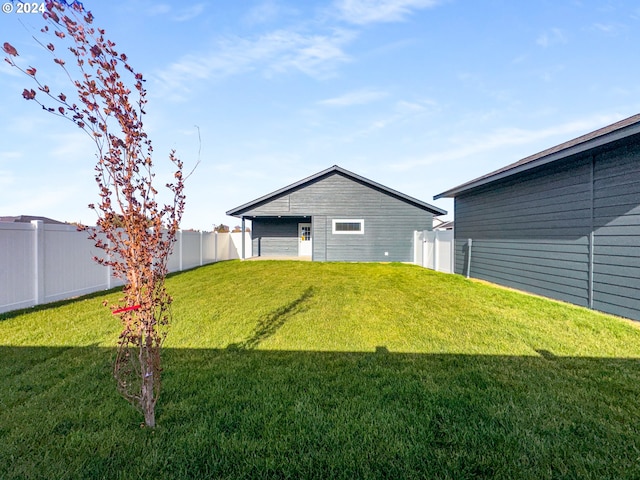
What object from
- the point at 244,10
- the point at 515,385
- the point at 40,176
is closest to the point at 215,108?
the point at 244,10

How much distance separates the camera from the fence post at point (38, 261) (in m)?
5.65

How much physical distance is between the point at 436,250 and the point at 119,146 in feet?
40.1

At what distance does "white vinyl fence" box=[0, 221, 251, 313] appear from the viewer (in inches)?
204

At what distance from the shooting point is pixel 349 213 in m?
15.8

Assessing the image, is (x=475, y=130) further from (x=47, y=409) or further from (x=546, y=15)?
(x=47, y=409)

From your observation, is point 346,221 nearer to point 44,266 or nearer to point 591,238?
point 591,238

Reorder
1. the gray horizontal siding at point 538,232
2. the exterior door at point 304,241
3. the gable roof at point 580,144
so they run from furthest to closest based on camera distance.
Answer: the exterior door at point 304,241 → the gray horizontal siding at point 538,232 → the gable roof at point 580,144

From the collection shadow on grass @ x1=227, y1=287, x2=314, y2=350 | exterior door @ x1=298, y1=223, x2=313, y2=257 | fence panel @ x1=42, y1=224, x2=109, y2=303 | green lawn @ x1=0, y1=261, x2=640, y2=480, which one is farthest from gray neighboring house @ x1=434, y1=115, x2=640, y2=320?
exterior door @ x1=298, y1=223, x2=313, y2=257

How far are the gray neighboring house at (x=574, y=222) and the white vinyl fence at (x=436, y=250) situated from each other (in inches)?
68.3

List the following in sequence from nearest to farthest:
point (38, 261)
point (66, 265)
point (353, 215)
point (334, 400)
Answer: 1. point (334, 400)
2. point (38, 261)
3. point (66, 265)
4. point (353, 215)

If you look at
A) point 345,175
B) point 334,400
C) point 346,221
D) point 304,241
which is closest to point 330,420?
point 334,400

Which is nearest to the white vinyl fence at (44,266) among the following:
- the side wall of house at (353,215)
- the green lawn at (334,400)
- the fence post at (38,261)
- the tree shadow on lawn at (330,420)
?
the fence post at (38,261)

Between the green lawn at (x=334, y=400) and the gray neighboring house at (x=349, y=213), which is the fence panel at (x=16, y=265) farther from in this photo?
the gray neighboring house at (x=349, y=213)

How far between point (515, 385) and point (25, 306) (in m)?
7.91
